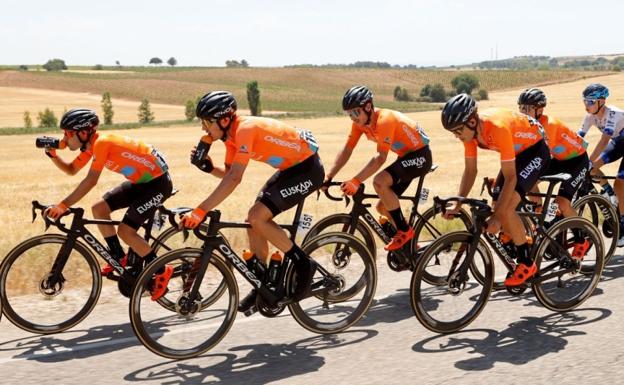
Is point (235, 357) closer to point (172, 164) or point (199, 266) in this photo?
point (199, 266)

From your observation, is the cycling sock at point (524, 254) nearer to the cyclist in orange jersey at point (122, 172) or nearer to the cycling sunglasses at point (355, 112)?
the cycling sunglasses at point (355, 112)

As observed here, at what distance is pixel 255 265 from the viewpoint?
19.5 feet

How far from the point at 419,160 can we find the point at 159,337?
10.7ft

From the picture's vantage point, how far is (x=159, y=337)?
5.85 meters

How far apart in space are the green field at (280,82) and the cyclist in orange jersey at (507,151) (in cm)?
10090

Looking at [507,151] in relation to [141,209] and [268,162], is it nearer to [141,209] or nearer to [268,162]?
[268,162]

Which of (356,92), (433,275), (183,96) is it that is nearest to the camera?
(433,275)

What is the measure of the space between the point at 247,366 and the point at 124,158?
2.22 m

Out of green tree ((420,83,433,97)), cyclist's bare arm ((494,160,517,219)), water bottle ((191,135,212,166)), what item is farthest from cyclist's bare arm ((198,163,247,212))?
green tree ((420,83,433,97))

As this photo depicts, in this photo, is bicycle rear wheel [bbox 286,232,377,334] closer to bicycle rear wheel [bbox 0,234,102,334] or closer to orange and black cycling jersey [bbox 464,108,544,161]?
orange and black cycling jersey [bbox 464,108,544,161]

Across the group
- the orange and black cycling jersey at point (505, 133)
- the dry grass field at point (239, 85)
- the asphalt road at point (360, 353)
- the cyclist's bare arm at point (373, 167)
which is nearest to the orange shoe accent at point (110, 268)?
the asphalt road at point (360, 353)

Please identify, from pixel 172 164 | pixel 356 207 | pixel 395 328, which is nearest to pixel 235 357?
pixel 395 328

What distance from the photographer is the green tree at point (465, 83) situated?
438 ft

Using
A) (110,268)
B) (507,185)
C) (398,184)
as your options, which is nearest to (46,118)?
(398,184)
